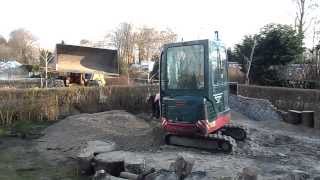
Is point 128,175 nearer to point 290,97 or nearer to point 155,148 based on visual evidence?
point 155,148

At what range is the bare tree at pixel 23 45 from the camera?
53.7 meters

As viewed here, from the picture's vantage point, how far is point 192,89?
373 inches

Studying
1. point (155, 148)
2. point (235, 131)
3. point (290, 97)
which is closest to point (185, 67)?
point (155, 148)

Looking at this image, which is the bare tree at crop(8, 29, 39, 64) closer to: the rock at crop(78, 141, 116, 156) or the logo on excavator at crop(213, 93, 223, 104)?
the rock at crop(78, 141, 116, 156)

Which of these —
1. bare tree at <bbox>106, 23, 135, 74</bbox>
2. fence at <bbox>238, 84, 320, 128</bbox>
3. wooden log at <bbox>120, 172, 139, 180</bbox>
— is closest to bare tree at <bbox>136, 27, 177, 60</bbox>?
bare tree at <bbox>106, 23, 135, 74</bbox>

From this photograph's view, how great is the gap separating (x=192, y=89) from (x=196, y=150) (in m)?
1.35

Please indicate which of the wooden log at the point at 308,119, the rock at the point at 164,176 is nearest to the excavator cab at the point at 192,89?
the rock at the point at 164,176

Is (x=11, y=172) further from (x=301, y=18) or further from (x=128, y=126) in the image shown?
(x=301, y=18)

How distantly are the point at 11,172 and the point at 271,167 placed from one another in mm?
4913

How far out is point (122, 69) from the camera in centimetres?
3016

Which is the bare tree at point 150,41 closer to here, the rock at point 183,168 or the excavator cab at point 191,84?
the excavator cab at point 191,84

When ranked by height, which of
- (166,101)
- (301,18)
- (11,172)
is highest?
(301,18)

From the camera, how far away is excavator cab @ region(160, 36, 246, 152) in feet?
30.6

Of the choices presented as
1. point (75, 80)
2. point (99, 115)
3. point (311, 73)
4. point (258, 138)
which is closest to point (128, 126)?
point (99, 115)
